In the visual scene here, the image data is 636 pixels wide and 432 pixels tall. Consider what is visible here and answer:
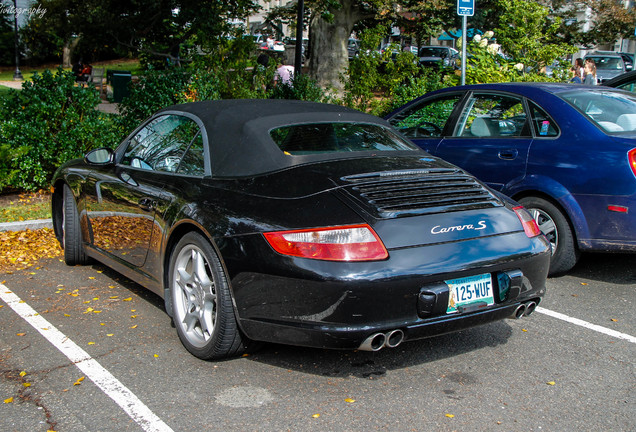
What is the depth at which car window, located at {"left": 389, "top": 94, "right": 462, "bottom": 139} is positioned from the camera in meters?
7.03

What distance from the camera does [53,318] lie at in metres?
4.82

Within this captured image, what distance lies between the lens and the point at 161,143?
4.95 meters

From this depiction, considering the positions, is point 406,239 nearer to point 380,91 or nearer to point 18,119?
point 18,119

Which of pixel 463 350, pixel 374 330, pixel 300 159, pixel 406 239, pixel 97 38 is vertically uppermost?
pixel 97 38

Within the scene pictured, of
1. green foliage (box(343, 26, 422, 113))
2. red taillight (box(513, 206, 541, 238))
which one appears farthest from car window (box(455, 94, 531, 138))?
green foliage (box(343, 26, 422, 113))

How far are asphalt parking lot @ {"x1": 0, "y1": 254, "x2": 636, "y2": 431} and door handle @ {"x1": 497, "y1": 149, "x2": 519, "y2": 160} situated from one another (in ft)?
5.32

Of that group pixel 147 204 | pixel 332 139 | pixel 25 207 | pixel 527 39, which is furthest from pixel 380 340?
pixel 527 39

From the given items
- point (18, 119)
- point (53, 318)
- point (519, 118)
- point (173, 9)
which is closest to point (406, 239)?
point (53, 318)

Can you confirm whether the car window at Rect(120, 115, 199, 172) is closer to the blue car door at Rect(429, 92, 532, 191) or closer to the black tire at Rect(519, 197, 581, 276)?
the blue car door at Rect(429, 92, 532, 191)

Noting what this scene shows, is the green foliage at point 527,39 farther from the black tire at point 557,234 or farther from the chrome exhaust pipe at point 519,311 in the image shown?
the chrome exhaust pipe at point 519,311

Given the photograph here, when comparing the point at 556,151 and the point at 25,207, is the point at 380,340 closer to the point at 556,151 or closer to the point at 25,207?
the point at 556,151

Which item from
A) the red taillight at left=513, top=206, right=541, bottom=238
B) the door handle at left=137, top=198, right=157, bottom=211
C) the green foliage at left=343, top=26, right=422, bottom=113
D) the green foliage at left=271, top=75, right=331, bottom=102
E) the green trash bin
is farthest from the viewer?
the green trash bin

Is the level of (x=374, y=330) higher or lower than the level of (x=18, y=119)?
lower

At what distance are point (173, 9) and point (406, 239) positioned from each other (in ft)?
35.7
